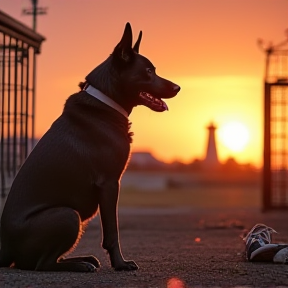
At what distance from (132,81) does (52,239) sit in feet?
4.71

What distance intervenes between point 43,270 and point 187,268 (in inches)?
44.8

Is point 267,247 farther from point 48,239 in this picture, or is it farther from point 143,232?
point 143,232

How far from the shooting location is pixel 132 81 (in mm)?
6906

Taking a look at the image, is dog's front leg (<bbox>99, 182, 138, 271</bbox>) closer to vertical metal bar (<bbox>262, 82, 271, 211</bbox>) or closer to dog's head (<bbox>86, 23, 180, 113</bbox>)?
dog's head (<bbox>86, 23, 180, 113</bbox>)

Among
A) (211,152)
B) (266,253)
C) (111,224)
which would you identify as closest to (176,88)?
(111,224)

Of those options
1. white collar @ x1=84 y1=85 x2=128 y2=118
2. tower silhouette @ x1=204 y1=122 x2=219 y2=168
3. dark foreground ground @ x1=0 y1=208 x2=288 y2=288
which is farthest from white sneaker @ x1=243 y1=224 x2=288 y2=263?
tower silhouette @ x1=204 y1=122 x2=219 y2=168

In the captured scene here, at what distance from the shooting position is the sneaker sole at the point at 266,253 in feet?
23.2

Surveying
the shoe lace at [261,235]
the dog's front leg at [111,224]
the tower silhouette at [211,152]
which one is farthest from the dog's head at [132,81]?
the tower silhouette at [211,152]

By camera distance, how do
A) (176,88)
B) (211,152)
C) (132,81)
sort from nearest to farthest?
(132,81) < (176,88) < (211,152)

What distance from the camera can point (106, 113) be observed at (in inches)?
269

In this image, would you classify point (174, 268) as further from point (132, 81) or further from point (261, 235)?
point (132, 81)

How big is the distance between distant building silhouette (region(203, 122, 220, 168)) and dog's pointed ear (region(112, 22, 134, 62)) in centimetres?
6099

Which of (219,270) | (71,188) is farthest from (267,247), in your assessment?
(71,188)

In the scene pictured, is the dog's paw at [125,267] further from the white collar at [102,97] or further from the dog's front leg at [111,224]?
the white collar at [102,97]
